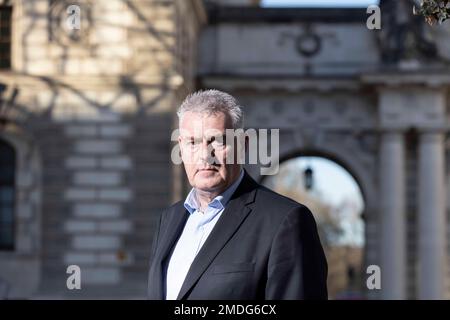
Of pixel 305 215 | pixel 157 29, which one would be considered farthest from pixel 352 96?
pixel 305 215

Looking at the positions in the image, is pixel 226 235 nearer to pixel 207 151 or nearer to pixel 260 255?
pixel 260 255

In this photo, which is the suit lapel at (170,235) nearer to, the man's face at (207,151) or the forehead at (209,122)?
the man's face at (207,151)

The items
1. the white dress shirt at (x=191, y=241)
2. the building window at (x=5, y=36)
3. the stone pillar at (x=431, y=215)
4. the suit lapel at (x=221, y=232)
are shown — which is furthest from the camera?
the stone pillar at (x=431, y=215)

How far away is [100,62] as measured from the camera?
2180 cm

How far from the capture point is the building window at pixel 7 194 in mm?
22312

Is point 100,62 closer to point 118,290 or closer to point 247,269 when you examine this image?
point 118,290

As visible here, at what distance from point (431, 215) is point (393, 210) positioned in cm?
85

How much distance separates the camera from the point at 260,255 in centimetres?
463

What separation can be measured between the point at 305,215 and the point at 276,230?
A: 0.12 meters

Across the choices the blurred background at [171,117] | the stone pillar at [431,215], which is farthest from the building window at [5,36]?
the stone pillar at [431,215]

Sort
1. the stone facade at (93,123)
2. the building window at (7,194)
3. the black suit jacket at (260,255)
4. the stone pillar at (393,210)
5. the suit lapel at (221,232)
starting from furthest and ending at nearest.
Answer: the stone pillar at (393,210)
the building window at (7,194)
the stone facade at (93,123)
the suit lapel at (221,232)
the black suit jacket at (260,255)

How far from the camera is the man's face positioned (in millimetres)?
4750

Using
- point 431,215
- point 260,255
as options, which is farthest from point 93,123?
point 260,255

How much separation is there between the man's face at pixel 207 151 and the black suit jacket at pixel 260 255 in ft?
0.39
